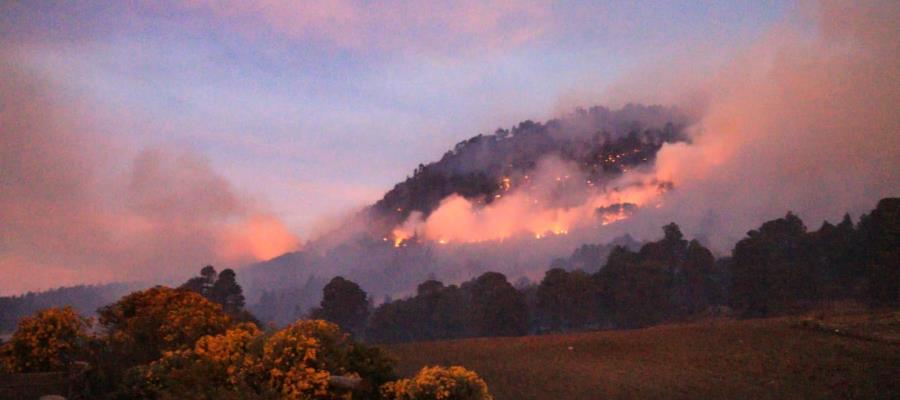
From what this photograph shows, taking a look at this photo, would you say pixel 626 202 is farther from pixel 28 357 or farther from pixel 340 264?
pixel 28 357

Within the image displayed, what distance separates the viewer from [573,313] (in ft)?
185

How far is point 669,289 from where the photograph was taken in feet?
195

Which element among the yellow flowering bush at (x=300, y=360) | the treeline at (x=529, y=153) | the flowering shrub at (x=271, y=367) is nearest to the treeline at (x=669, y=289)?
the flowering shrub at (x=271, y=367)

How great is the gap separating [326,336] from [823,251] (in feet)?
188

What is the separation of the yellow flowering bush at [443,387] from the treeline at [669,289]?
41.7m

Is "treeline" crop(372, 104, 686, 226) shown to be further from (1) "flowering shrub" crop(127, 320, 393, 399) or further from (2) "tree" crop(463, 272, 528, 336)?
(1) "flowering shrub" crop(127, 320, 393, 399)

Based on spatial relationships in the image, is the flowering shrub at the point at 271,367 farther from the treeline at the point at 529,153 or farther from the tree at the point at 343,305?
the treeline at the point at 529,153

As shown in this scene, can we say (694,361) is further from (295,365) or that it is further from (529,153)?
(529,153)

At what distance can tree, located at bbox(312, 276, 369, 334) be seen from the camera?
60.6 metres

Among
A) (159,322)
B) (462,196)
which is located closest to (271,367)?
(159,322)

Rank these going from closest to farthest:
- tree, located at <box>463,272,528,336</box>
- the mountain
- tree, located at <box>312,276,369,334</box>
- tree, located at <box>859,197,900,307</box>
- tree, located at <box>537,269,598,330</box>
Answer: tree, located at <box>859,197,900,307</box>, tree, located at <box>463,272,528,336</box>, tree, located at <box>537,269,598,330</box>, tree, located at <box>312,276,369,334</box>, the mountain

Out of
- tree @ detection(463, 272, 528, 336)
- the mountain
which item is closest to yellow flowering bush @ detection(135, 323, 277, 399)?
tree @ detection(463, 272, 528, 336)

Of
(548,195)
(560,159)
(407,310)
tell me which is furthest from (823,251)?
(560,159)

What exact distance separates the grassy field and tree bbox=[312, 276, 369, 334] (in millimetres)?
24202
